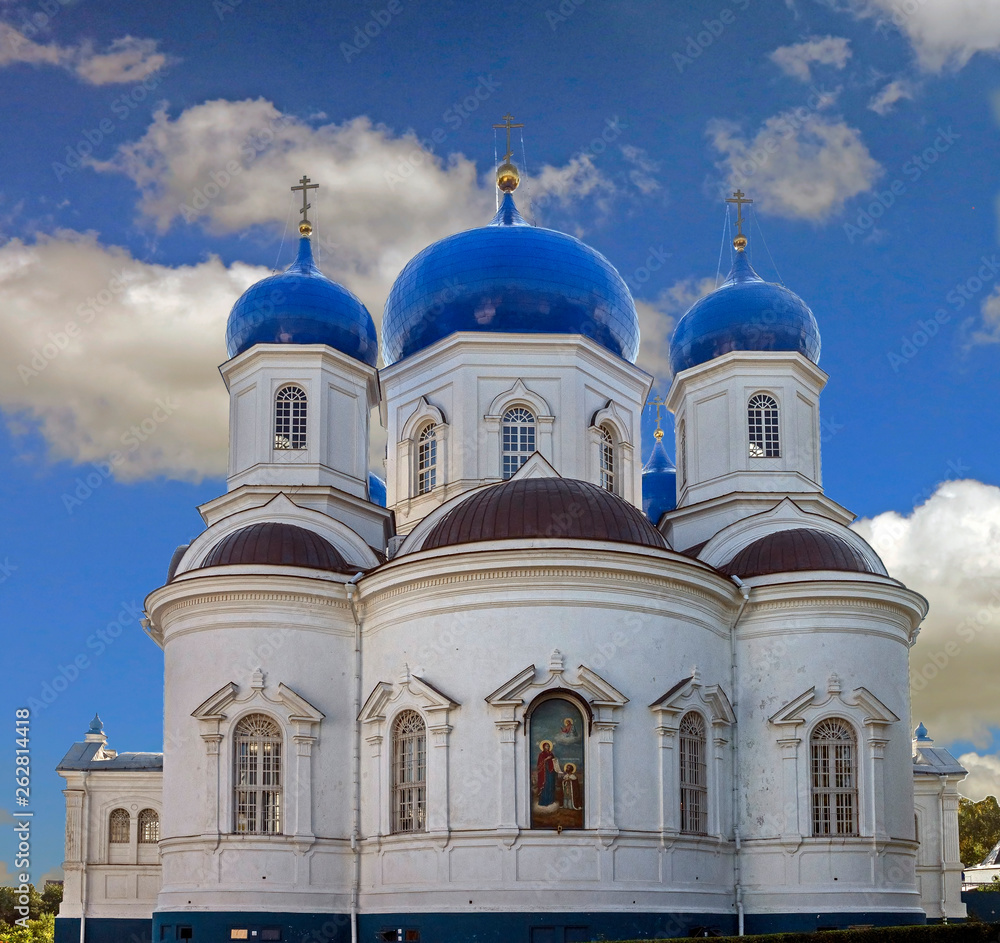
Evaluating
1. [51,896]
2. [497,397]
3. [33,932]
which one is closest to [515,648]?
[497,397]

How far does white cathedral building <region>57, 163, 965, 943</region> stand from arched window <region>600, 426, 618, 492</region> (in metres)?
0.06

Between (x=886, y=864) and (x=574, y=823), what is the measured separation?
Result: 5.11 meters

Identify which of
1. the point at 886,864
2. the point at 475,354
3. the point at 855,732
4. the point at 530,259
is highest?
the point at 530,259

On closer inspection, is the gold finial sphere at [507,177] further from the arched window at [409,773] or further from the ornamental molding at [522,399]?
the arched window at [409,773]

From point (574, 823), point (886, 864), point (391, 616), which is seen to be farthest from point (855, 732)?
point (391, 616)

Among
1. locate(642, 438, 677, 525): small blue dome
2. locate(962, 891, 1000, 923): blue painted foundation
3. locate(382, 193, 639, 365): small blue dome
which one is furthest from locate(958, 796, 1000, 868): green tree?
locate(382, 193, 639, 365): small blue dome

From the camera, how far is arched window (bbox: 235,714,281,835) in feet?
63.1

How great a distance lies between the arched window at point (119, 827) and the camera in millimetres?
25016

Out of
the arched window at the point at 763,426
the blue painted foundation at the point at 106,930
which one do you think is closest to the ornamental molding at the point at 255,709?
the blue painted foundation at the point at 106,930

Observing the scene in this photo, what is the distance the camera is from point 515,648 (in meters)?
18.1

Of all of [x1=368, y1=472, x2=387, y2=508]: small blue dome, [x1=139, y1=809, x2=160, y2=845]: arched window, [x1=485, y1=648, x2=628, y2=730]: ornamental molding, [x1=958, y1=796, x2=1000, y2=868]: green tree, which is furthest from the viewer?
[x1=958, y1=796, x2=1000, y2=868]: green tree

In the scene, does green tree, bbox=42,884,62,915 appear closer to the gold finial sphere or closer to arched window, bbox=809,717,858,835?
the gold finial sphere

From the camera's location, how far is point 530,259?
78.1 feet

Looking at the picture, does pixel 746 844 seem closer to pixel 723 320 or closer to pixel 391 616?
pixel 391 616
